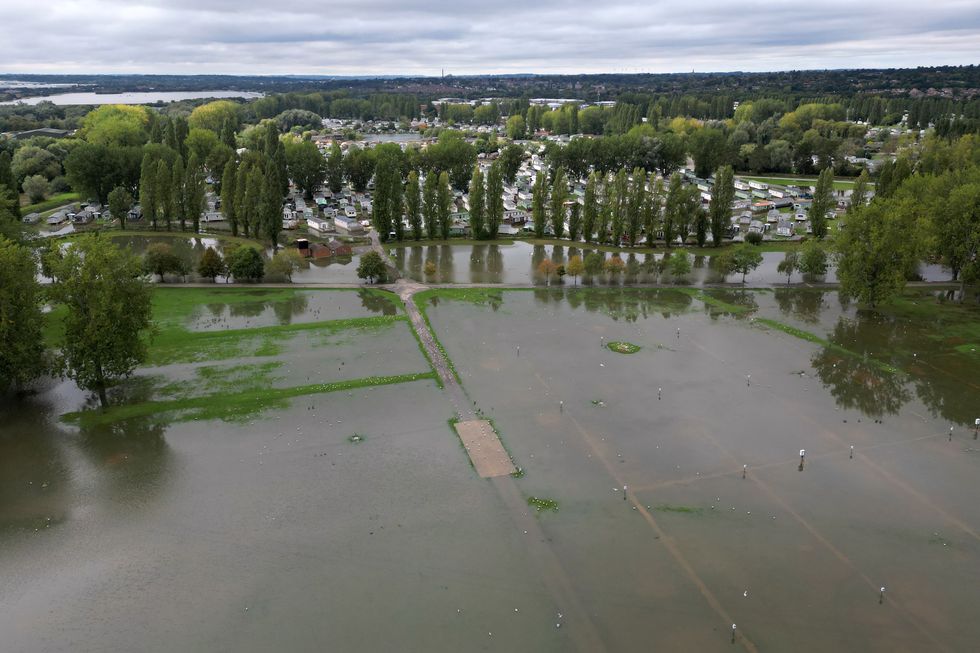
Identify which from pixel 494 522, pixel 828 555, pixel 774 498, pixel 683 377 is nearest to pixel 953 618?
pixel 828 555

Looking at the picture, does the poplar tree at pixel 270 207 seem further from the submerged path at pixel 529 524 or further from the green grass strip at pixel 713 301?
the green grass strip at pixel 713 301

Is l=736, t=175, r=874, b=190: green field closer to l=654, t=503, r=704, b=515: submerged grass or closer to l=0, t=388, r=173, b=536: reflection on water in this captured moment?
l=654, t=503, r=704, b=515: submerged grass

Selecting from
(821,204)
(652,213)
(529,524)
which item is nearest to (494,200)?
(652,213)

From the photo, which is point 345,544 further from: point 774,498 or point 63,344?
point 63,344

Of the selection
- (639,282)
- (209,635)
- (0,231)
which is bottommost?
(209,635)

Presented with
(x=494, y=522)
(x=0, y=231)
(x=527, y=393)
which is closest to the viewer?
(x=494, y=522)

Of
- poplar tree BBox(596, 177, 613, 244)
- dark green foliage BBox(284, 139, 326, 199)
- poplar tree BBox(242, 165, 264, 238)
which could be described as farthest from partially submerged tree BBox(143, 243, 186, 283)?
poplar tree BBox(596, 177, 613, 244)

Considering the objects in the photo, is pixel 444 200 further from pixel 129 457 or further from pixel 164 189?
pixel 129 457
